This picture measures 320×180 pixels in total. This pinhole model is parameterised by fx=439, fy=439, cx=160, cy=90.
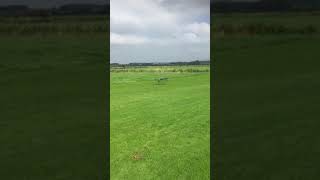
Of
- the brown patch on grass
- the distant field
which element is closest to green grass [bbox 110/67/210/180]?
the brown patch on grass
